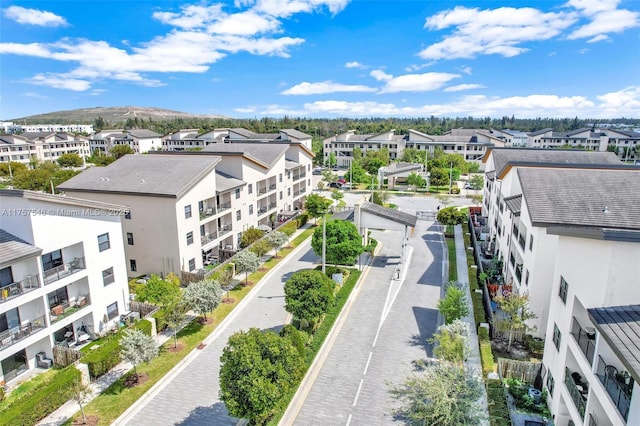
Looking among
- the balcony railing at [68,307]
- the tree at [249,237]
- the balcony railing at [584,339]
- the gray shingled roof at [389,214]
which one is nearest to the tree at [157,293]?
the balcony railing at [68,307]

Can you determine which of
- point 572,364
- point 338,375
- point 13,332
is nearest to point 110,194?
Answer: point 13,332

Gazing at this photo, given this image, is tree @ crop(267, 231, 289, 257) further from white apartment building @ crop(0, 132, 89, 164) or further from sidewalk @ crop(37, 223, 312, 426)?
white apartment building @ crop(0, 132, 89, 164)

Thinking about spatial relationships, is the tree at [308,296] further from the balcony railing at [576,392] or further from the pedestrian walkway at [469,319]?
the balcony railing at [576,392]

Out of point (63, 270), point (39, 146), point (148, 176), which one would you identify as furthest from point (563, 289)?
point (39, 146)

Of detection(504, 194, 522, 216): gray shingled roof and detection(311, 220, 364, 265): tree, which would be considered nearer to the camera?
detection(504, 194, 522, 216): gray shingled roof

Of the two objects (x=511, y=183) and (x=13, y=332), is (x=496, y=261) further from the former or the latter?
(x=13, y=332)

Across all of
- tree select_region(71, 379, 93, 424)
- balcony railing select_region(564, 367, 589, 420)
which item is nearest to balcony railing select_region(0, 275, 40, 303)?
tree select_region(71, 379, 93, 424)
